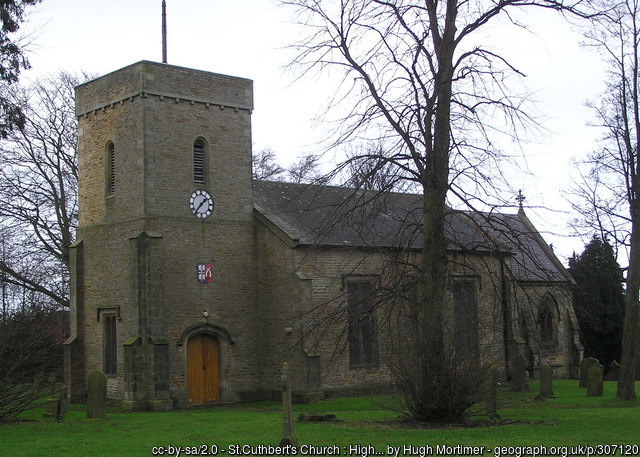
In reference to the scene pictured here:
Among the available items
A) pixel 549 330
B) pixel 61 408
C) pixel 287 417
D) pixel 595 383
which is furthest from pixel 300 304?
pixel 549 330

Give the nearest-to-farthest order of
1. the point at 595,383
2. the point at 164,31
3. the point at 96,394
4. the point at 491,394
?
1. the point at 491,394
2. the point at 96,394
3. the point at 595,383
4. the point at 164,31

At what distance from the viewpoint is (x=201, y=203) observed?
30.5m

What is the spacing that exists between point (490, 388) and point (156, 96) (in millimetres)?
16375

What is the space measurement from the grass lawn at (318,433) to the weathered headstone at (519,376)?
9119mm

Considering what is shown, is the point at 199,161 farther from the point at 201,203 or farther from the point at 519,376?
the point at 519,376

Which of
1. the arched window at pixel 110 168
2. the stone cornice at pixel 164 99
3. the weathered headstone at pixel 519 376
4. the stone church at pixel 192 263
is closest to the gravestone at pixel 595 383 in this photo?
the stone church at pixel 192 263

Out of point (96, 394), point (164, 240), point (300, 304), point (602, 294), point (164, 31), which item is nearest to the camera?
point (96, 394)

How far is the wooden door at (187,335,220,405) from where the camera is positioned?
29.7 m

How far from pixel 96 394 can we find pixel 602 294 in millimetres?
30799

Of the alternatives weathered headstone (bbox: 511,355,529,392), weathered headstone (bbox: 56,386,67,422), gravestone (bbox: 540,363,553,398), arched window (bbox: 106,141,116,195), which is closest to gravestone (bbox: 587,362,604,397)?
gravestone (bbox: 540,363,553,398)

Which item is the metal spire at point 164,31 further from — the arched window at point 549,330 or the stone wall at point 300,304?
the arched window at point 549,330

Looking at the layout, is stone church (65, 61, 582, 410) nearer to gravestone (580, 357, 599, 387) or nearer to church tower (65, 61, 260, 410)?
church tower (65, 61, 260, 410)

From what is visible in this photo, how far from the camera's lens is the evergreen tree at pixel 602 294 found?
4466 cm

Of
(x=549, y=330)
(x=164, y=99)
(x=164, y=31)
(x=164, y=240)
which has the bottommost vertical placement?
(x=549, y=330)
